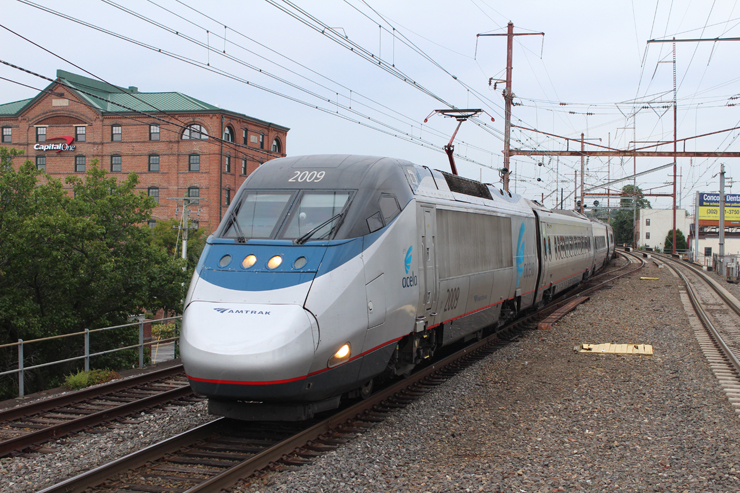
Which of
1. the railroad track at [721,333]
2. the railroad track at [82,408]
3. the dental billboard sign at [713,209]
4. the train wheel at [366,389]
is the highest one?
the dental billboard sign at [713,209]

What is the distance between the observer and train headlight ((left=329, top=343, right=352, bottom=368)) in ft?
22.1

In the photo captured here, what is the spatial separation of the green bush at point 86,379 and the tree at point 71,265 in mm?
Result: 10796

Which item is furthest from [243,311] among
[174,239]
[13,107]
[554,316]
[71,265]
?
[13,107]

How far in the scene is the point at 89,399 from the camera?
30.3 feet

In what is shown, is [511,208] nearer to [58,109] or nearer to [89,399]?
[89,399]

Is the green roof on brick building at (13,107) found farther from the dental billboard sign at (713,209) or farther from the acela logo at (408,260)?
the dental billboard sign at (713,209)

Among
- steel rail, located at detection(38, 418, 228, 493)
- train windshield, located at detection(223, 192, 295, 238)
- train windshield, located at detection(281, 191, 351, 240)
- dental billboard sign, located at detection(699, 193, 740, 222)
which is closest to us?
steel rail, located at detection(38, 418, 228, 493)

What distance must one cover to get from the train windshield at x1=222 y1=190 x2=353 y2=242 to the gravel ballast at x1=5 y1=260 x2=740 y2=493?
7.92 feet

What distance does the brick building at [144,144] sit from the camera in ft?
170

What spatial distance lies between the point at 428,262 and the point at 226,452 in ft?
12.7

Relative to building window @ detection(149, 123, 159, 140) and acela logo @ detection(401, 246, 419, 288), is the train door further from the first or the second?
building window @ detection(149, 123, 159, 140)

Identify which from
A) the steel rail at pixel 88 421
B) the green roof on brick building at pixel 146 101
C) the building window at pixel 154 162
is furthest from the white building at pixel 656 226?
the steel rail at pixel 88 421

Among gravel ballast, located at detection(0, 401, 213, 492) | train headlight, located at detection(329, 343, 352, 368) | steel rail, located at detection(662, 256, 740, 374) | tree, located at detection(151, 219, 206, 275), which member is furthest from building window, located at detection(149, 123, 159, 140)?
train headlight, located at detection(329, 343, 352, 368)

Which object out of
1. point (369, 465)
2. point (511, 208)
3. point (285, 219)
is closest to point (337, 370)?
point (369, 465)
